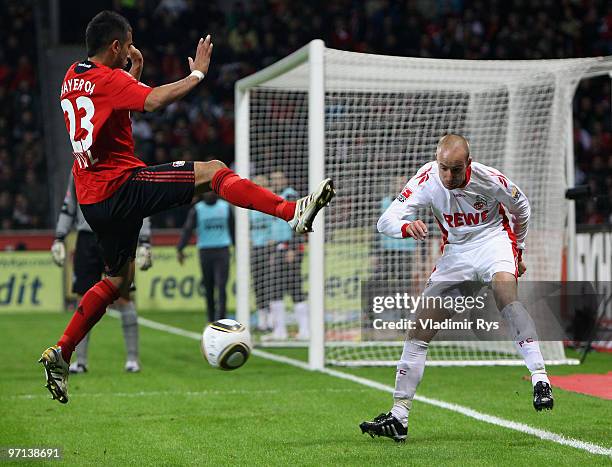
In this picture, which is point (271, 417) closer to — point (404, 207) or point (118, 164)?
point (404, 207)

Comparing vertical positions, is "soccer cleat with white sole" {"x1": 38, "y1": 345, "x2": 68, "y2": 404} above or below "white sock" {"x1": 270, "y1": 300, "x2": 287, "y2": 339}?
above

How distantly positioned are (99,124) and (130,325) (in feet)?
16.4

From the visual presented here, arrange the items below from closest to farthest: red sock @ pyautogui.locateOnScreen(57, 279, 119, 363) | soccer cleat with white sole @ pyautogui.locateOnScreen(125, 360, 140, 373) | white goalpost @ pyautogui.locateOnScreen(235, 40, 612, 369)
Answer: red sock @ pyautogui.locateOnScreen(57, 279, 119, 363)
soccer cleat with white sole @ pyautogui.locateOnScreen(125, 360, 140, 373)
white goalpost @ pyautogui.locateOnScreen(235, 40, 612, 369)

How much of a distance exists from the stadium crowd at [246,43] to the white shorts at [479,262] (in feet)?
52.0

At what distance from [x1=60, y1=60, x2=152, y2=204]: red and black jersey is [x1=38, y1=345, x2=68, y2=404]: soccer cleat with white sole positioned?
3.11ft

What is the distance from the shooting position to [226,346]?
20.1ft

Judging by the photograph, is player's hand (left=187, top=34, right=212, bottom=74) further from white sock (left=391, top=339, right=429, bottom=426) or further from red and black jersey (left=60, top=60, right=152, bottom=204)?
white sock (left=391, top=339, right=429, bottom=426)

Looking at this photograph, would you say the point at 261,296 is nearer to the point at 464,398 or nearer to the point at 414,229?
the point at 464,398

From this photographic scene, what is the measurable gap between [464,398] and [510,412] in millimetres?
807

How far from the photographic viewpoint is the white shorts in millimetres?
6574

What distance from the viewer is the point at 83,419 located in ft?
25.2

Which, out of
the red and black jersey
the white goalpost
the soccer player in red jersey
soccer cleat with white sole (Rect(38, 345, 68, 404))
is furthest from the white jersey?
the white goalpost

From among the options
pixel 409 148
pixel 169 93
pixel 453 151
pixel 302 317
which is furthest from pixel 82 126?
pixel 302 317

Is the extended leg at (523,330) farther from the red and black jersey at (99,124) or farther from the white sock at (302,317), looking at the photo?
the white sock at (302,317)
